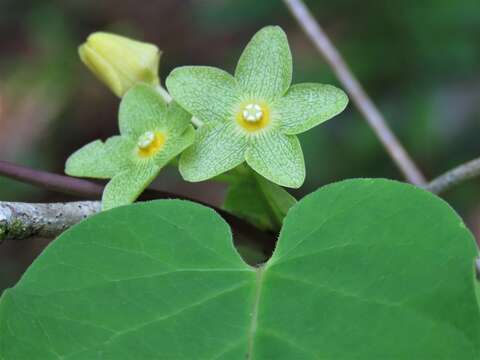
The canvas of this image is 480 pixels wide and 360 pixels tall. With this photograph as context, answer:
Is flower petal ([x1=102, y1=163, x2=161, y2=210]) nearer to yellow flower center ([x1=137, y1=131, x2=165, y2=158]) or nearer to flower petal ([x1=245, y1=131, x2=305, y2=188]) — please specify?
yellow flower center ([x1=137, y1=131, x2=165, y2=158])

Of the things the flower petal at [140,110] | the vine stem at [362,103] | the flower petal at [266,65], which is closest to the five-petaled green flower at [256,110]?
the flower petal at [266,65]

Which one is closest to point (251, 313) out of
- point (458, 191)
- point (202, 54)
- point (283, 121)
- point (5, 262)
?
point (283, 121)

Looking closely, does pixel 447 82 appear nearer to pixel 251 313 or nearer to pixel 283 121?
pixel 283 121

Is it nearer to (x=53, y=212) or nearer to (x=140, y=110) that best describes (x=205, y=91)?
(x=140, y=110)

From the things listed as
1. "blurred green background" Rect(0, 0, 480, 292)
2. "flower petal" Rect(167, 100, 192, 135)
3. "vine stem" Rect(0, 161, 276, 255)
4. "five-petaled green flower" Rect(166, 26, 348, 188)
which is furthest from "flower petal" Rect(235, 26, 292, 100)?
"blurred green background" Rect(0, 0, 480, 292)

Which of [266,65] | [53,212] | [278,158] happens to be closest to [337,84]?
[266,65]

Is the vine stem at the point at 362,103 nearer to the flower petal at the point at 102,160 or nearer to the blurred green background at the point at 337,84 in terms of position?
the flower petal at the point at 102,160
